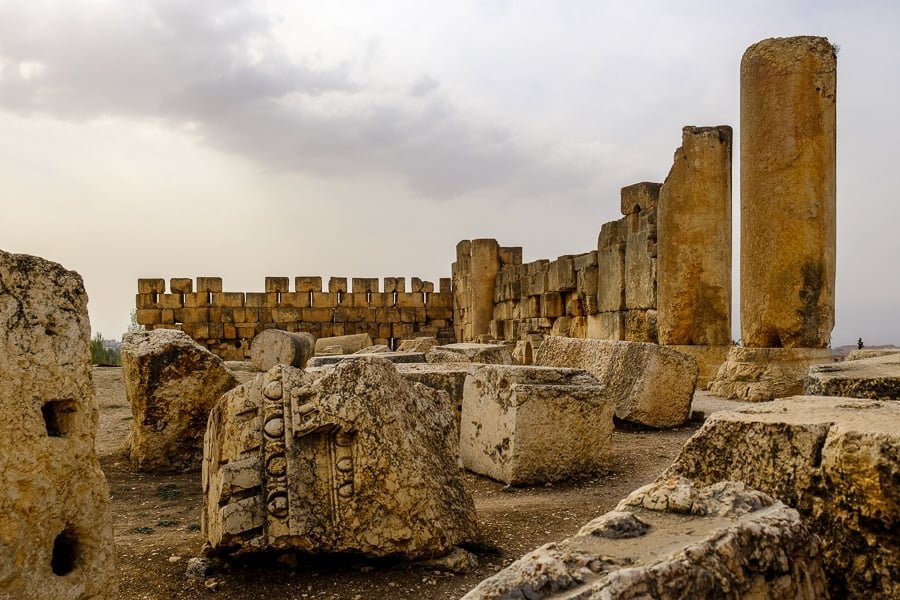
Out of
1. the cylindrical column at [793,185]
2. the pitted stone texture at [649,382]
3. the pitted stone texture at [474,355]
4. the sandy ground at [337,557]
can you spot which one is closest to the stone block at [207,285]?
the pitted stone texture at [474,355]

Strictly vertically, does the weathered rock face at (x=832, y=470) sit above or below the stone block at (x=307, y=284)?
below

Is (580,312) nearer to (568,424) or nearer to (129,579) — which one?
(568,424)

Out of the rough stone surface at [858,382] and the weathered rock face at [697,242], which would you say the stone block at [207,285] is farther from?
the rough stone surface at [858,382]

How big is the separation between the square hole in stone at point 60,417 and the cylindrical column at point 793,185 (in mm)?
7905

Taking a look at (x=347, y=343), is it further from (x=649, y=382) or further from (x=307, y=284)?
(x=649, y=382)

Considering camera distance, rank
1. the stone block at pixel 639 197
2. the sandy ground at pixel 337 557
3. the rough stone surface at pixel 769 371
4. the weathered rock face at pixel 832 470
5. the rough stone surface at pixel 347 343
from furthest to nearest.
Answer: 1. the rough stone surface at pixel 347 343
2. the stone block at pixel 639 197
3. the rough stone surface at pixel 769 371
4. the sandy ground at pixel 337 557
5. the weathered rock face at pixel 832 470

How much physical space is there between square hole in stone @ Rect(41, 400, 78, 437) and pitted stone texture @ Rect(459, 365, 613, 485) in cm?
316

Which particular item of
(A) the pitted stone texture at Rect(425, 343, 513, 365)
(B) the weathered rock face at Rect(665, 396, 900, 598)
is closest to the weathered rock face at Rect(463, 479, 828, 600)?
(B) the weathered rock face at Rect(665, 396, 900, 598)

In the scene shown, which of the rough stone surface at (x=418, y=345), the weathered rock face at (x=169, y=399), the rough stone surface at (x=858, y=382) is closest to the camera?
the rough stone surface at (x=858, y=382)

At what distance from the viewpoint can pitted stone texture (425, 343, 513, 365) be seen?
8406 millimetres

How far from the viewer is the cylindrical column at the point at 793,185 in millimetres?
8734

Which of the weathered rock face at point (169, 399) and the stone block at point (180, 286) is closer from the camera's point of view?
the weathered rock face at point (169, 399)

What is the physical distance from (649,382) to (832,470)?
16.1 ft

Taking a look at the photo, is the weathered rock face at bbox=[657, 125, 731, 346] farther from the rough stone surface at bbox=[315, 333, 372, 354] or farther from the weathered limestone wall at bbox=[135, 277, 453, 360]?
the weathered limestone wall at bbox=[135, 277, 453, 360]
